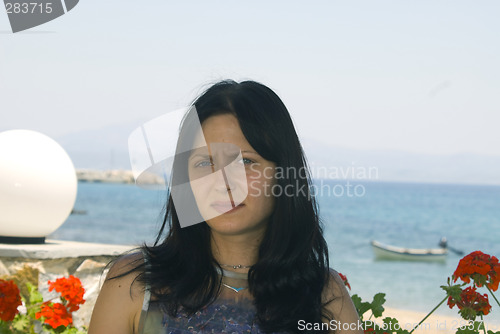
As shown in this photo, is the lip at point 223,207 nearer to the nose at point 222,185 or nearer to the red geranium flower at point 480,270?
the nose at point 222,185

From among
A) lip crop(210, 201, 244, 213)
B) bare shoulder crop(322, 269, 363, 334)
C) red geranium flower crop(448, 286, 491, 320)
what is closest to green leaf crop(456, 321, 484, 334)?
red geranium flower crop(448, 286, 491, 320)

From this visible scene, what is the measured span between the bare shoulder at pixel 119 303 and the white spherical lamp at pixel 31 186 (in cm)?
241

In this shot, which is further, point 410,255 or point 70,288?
point 410,255

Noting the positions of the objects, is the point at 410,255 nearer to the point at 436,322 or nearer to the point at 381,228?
the point at 381,228

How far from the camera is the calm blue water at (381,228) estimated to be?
21781mm

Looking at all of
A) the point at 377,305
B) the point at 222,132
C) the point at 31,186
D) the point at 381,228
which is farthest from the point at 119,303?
the point at 381,228

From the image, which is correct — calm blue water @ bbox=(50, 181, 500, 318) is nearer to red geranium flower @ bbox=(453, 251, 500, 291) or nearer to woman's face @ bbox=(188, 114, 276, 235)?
red geranium flower @ bbox=(453, 251, 500, 291)

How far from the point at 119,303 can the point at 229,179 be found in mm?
460

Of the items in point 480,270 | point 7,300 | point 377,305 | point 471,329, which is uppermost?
point 7,300

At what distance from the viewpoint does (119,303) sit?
1.72m

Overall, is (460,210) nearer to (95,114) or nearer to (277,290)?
(95,114)

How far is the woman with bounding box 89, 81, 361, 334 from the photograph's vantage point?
1.74m

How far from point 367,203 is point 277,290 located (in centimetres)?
4628

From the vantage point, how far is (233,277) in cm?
187
